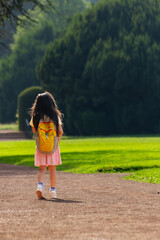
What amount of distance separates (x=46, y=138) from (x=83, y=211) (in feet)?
7.10

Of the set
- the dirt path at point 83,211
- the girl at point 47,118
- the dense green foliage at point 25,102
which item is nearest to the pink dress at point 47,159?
the girl at point 47,118

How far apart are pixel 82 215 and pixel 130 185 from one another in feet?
13.8

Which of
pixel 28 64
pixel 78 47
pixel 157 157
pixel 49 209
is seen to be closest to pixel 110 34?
pixel 78 47

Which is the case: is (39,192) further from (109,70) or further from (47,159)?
(109,70)

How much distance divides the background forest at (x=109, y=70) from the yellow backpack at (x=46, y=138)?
115ft

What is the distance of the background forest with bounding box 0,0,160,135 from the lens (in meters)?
45.5

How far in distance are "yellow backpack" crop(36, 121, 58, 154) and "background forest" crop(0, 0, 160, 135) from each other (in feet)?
115

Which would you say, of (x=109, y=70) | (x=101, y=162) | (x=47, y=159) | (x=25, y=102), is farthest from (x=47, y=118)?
(x=25, y=102)

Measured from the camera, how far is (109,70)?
45.8 metres

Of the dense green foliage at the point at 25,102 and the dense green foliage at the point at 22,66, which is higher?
the dense green foliage at the point at 22,66

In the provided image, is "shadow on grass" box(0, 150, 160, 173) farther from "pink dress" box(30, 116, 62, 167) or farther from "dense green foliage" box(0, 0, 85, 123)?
"dense green foliage" box(0, 0, 85, 123)

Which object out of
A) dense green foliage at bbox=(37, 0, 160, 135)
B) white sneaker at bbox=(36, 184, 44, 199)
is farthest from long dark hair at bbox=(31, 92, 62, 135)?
dense green foliage at bbox=(37, 0, 160, 135)

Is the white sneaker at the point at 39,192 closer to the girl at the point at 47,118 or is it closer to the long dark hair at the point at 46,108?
the girl at the point at 47,118

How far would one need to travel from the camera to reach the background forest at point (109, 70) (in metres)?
45.5
